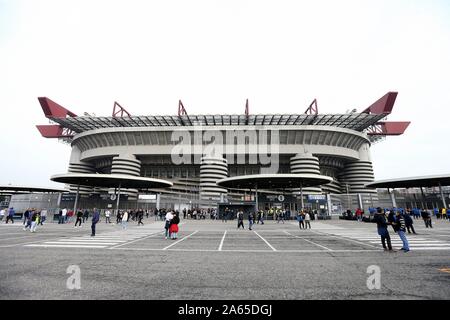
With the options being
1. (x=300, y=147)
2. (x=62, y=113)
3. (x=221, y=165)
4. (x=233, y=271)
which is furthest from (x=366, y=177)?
(x=62, y=113)

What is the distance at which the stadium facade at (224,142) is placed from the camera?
53.3 meters

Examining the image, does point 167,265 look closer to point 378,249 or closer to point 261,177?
point 378,249

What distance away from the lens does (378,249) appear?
10570 millimetres

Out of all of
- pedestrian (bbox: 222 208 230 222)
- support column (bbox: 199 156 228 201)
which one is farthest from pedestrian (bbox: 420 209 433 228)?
support column (bbox: 199 156 228 201)

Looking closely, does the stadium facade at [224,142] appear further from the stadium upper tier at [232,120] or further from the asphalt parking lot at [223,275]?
the asphalt parking lot at [223,275]

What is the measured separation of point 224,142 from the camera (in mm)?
55281

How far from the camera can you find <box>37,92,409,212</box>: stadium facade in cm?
5334

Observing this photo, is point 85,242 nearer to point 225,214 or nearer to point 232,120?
point 225,214

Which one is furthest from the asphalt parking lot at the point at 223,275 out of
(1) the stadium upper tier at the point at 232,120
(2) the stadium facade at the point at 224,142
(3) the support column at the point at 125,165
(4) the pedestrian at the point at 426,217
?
(3) the support column at the point at 125,165

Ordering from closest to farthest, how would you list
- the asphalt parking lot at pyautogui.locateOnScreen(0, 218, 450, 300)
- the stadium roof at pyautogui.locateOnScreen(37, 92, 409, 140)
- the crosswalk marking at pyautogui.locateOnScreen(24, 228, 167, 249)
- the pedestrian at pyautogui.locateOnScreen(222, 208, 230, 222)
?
1. the asphalt parking lot at pyautogui.locateOnScreen(0, 218, 450, 300)
2. the crosswalk marking at pyautogui.locateOnScreen(24, 228, 167, 249)
3. the pedestrian at pyautogui.locateOnScreen(222, 208, 230, 222)
4. the stadium roof at pyautogui.locateOnScreen(37, 92, 409, 140)

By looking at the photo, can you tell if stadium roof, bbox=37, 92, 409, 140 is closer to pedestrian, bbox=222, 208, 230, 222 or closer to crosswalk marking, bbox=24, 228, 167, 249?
pedestrian, bbox=222, 208, 230, 222

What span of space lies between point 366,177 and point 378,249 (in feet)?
197
